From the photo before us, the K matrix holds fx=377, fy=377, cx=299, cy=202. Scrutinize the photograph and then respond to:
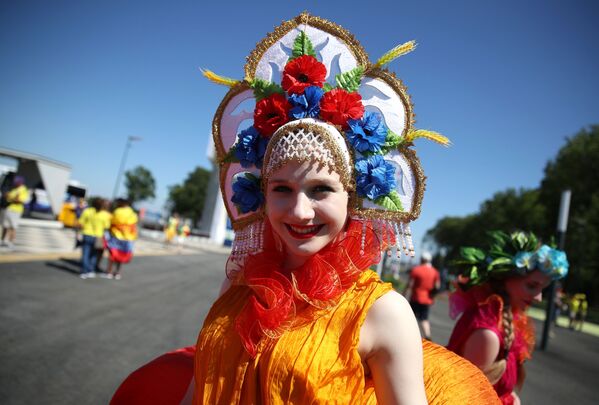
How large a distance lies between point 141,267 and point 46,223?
11.0 m

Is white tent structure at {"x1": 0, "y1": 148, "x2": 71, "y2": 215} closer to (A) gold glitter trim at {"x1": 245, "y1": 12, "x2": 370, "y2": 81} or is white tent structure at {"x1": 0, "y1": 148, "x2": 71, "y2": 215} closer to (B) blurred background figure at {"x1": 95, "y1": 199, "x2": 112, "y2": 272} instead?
(B) blurred background figure at {"x1": 95, "y1": 199, "x2": 112, "y2": 272}

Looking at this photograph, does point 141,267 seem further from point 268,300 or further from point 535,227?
point 535,227

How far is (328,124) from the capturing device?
5.05 ft

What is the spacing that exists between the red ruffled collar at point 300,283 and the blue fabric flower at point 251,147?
451 millimetres

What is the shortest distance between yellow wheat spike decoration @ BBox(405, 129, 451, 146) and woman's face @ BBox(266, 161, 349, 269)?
42cm

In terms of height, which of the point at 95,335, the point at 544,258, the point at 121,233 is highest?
the point at 544,258

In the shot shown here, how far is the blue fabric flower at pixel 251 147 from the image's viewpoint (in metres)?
1.72

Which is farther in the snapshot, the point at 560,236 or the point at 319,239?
the point at 560,236

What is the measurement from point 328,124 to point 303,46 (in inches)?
17.9

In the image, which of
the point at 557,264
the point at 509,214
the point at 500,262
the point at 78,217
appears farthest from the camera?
the point at 509,214

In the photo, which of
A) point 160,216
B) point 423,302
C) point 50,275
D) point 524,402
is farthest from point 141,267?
point 160,216

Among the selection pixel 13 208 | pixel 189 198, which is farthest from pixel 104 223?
pixel 189 198

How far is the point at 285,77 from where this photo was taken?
1.66 meters

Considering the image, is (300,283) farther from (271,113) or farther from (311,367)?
(271,113)
